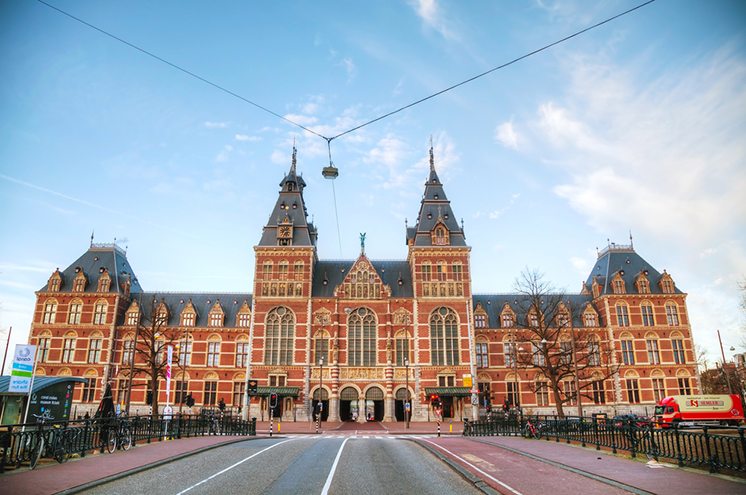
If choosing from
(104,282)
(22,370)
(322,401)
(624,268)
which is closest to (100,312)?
(104,282)

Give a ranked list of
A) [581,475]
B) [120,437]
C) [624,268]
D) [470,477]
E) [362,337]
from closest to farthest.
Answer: [470,477] → [581,475] → [120,437] → [362,337] → [624,268]

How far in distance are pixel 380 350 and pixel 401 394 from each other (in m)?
5.03

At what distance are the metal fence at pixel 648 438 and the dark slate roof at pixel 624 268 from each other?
32845 millimetres

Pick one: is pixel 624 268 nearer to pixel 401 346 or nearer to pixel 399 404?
pixel 401 346

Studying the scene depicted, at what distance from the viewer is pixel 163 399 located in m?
57.1

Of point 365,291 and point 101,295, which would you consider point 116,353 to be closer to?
point 101,295

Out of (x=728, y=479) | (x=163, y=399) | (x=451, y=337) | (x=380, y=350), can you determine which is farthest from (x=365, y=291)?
(x=728, y=479)

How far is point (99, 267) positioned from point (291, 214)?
2434cm

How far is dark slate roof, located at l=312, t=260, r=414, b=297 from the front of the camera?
55312 mm

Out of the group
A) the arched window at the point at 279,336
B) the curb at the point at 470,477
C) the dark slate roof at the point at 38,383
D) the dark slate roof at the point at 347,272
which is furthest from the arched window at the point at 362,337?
the curb at the point at 470,477

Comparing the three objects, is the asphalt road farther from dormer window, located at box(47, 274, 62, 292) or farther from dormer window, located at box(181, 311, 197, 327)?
dormer window, located at box(47, 274, 62, 292)

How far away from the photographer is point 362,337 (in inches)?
2077

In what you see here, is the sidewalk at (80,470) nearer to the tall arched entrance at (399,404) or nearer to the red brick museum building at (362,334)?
the red brick museum building at (362,334)

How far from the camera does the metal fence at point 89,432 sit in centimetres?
1365
